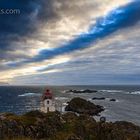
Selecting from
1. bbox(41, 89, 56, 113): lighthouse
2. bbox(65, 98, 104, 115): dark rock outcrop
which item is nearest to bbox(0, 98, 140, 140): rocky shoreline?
bbox(41, 89, 56, 113): lighthouse

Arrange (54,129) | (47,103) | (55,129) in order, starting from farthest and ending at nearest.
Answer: (47,103) → (55,129) → (54,129)

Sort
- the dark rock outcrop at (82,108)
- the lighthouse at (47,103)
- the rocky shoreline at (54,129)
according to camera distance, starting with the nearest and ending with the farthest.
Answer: the rocky shoreline at (54,129)
the lighthouse at (47,103)
the dark rock outcrop at (82,108)

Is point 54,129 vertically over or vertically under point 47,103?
under

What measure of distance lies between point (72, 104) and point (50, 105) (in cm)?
5685

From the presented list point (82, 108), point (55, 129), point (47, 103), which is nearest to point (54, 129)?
point (55, 129)

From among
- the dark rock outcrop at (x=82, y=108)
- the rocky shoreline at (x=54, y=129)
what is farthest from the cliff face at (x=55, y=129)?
the dark rock outcrop at (x=82, y=108)

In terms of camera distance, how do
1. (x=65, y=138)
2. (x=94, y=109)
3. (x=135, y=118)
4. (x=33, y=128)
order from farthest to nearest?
1. (x=94, y=109)
2. (x=135, y=118)
3. (x=33, y=128)
4. (x=65, y=138)

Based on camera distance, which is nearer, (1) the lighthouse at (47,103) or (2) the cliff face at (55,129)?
(2) the cliff face at (55,129)

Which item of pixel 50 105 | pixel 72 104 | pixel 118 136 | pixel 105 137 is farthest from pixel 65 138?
pixel 72 104

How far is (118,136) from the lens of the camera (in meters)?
35.9

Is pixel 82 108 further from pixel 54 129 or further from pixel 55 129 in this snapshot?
pixel 54 129

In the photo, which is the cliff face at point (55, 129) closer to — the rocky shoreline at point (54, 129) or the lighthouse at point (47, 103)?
the rocky shoreline at point (54, 129)

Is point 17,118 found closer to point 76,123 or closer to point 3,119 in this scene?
point 3,119

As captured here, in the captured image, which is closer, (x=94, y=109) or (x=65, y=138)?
(x=65, y=138)
